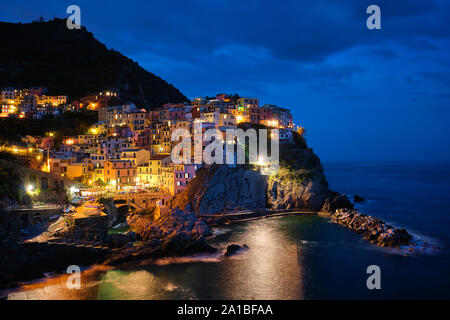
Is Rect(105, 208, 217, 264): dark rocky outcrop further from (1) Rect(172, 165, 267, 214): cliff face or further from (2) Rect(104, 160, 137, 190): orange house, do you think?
(2) Rect(104, 160, 137, 190): orange house

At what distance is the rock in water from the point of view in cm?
2936

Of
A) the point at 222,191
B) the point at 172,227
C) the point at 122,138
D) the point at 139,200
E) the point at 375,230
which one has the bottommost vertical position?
the point at 375,230

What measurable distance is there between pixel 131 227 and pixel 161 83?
88.9 meters


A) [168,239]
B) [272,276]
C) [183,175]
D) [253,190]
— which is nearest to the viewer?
[272,276]

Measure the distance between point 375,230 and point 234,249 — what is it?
51.9 ft

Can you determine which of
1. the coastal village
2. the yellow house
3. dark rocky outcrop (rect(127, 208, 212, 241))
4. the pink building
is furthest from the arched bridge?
the yellow house

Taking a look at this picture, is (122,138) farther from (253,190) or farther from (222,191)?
(253,190)

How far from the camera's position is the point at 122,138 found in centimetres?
5325

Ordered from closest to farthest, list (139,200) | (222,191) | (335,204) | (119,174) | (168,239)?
(168,239) < (139,200) < (222,191) < (119,174) < (335,204)

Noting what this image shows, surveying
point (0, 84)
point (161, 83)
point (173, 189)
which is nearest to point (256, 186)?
point (173, 189)

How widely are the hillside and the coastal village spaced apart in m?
8.14

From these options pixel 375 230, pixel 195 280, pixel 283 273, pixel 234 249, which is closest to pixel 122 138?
pixel 234 249

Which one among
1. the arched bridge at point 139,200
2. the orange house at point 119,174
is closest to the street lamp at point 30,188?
the arched bridge at point 139,200
